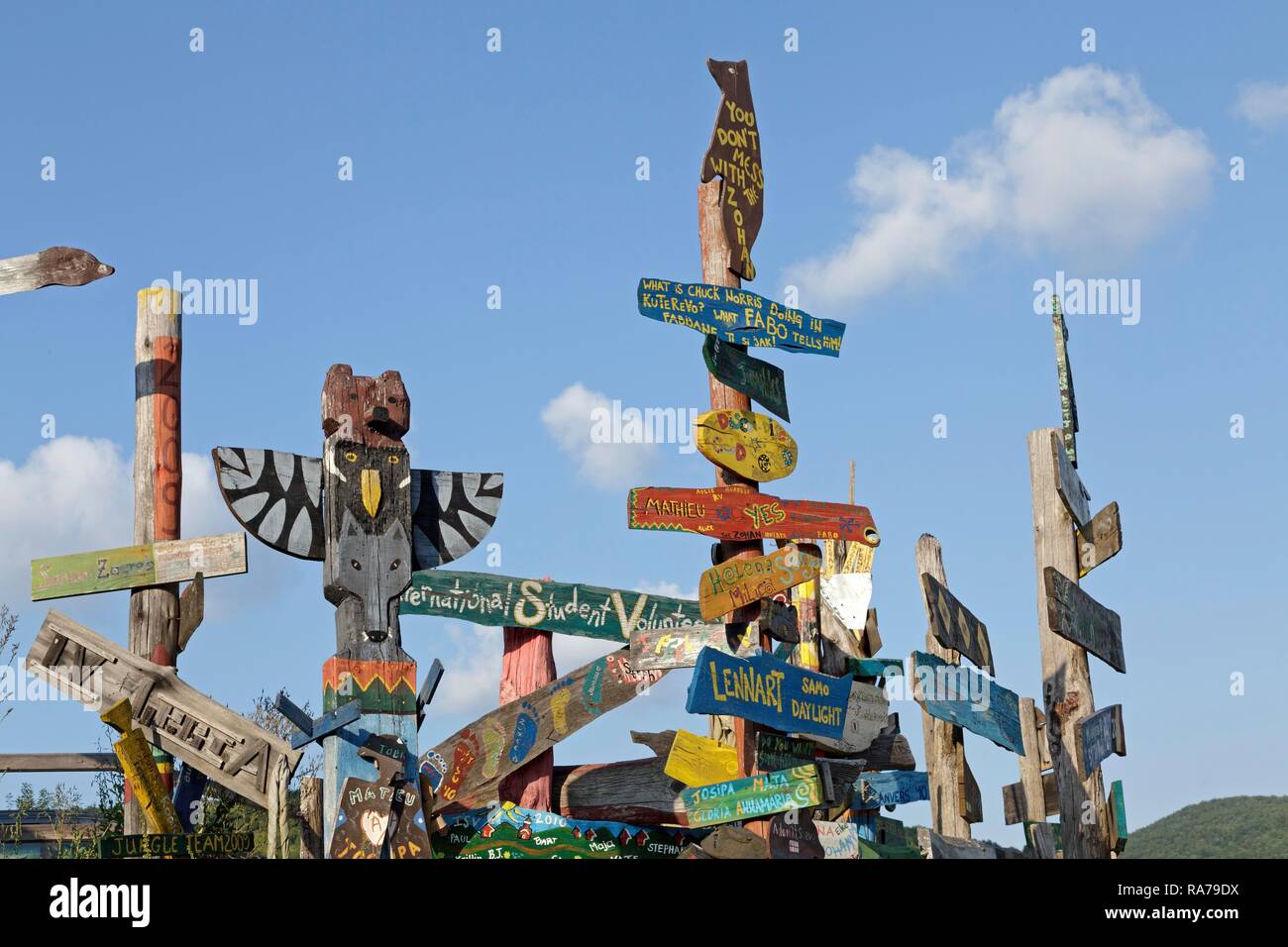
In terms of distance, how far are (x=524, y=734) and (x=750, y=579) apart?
2854 millimetres

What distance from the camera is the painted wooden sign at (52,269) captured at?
37.4 feet

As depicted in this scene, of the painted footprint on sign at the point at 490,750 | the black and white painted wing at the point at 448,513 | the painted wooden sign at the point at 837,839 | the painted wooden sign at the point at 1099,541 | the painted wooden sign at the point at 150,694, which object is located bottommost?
the painted wooden sign at the point at 837,839

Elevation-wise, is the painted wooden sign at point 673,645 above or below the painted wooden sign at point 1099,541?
below

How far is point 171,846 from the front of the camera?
9414mm

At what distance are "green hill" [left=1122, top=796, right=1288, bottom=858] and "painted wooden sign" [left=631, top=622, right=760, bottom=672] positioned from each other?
20.2 m

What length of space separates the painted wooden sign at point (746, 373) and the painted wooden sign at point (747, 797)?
253cm

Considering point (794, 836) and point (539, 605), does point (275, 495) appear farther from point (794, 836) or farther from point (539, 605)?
point (794, 836)

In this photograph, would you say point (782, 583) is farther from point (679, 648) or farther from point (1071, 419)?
point (1071, 419)

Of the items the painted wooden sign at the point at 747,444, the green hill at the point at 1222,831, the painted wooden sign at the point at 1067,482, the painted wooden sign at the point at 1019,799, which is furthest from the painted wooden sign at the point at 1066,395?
the green hill at the point at 1222,831

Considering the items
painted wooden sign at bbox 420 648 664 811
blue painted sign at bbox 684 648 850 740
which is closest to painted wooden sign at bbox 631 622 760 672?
blue painted sign at bbox 684 648 850 740

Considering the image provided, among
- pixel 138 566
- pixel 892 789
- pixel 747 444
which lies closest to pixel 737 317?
pixel 747 444

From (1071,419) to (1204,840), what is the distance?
22.0 m

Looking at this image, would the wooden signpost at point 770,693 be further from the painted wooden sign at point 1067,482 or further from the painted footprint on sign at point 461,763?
the painted footprint on sign at point 461,763
